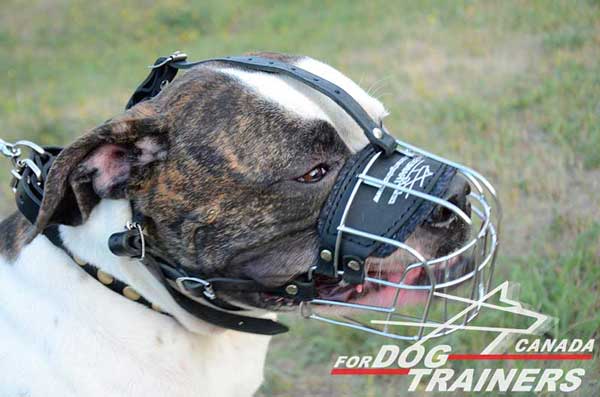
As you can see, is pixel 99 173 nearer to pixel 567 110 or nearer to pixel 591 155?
pixel 591 155

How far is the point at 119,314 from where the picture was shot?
232cm

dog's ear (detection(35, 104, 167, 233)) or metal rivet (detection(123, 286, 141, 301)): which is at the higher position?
dog's ear (detection(35, 104, 167, 233))

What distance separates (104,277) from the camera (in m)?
2.33

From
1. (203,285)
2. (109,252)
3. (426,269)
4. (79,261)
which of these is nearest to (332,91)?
(426,269)

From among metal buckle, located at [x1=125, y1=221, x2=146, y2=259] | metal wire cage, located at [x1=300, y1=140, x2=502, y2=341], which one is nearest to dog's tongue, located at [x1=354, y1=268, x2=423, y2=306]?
metal wire cage, located at [x1=300, y1=140, x2=502, y2=341]

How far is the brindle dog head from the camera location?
86.8 inches

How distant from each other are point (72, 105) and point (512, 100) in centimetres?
489

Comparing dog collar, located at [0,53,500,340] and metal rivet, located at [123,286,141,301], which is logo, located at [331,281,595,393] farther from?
metal rivet, located at [123,286,141,301]

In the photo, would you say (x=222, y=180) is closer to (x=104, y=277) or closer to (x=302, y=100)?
(x=302, y=100)

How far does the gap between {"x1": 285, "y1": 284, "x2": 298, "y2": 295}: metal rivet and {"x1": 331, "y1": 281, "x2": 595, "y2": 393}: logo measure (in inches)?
22.2

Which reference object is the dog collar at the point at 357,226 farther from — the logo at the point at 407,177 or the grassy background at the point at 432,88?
the grassy background at the point at 432,88

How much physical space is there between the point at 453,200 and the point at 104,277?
1.12 meters

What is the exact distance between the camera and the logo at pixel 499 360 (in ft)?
8.94

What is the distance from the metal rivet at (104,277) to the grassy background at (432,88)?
4.12 ft
